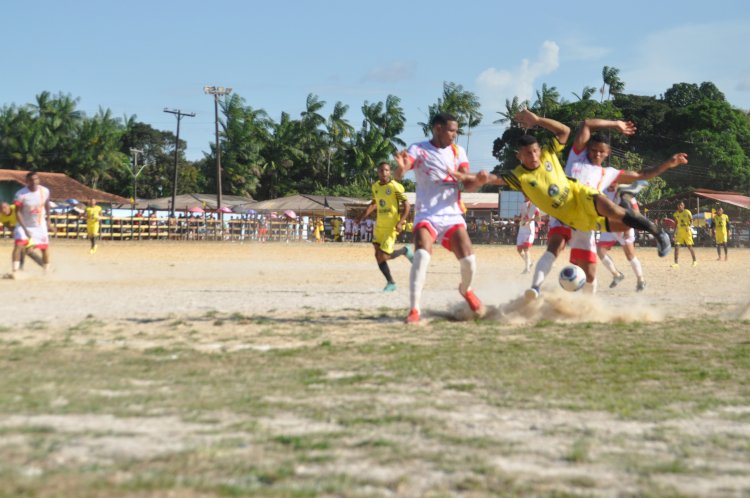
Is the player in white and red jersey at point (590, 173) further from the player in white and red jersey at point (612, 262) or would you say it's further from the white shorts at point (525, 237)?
the white shorts at point (525, 237)

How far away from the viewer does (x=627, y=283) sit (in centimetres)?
1752

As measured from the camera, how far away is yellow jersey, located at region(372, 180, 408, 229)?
49.8ft

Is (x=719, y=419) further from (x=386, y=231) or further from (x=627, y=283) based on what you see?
(x=627, y=283)

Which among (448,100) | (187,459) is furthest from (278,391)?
(448,100)

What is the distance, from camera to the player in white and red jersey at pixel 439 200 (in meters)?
9.85

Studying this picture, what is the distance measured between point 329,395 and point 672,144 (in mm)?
88233

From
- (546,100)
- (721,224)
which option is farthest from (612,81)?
(721,224)

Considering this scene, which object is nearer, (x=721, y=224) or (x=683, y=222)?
(x=683, y=222)

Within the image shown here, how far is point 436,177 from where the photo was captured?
393 inches

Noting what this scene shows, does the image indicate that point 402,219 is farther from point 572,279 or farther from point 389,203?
point 572,279

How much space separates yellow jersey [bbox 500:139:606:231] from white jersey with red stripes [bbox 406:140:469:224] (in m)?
0.54

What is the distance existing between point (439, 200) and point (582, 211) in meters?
1.52

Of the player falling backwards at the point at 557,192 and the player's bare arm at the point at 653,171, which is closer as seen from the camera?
the player falling backwards at the point at 557,192

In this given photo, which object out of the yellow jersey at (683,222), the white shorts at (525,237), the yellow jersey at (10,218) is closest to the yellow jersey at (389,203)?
the yellow jersey at (10,218)
